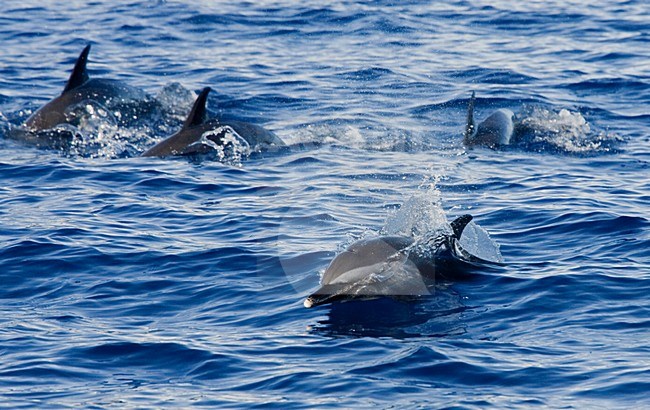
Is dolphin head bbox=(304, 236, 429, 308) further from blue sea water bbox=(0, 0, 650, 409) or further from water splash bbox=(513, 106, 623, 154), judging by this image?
water splash bbox=(513, 106, 623, 154)

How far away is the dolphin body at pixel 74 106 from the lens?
1972 cm

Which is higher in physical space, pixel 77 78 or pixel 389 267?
pixel 77 78

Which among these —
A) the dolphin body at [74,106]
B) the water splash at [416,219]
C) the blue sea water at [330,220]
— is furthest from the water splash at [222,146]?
the water splash at [416,219]

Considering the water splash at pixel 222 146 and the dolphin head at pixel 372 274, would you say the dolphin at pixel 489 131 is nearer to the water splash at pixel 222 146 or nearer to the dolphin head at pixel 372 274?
the water splash at pixel 222 146

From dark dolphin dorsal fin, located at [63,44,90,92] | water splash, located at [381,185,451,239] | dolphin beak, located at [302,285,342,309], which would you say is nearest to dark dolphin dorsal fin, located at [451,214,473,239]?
water splash, located at [381,185,451,239]

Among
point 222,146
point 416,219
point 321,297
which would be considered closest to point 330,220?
point 416,219

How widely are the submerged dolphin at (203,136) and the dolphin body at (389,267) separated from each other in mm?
7034

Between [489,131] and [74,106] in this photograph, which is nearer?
[489,131]

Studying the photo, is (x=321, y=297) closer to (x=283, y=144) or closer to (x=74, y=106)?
(x=283, y=144)

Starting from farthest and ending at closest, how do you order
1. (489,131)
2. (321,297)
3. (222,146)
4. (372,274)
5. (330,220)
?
(489,131) < (222,146) < (330,220) < (372,274) < (321,297)

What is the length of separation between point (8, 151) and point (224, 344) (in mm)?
9769

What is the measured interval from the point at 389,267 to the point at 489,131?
7.73m

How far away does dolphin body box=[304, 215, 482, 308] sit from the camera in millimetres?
11141

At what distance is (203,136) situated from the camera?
18422 millimetres
